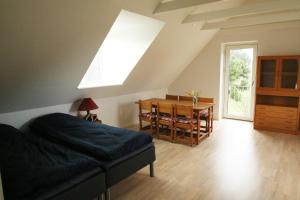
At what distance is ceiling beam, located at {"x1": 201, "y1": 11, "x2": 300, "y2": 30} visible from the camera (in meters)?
3.84

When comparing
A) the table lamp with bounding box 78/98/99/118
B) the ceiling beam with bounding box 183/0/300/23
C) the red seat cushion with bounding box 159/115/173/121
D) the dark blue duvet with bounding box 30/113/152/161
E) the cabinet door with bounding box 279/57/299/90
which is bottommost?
the red seat cushion with bounding box 159/115/173/121

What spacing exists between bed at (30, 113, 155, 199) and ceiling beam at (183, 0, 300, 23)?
2.22 m

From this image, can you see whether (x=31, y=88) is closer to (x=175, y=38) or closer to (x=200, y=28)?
(x=175, y=38)

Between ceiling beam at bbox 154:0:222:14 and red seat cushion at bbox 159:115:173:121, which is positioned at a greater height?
ceiling beam at bbox 154:0:222:14

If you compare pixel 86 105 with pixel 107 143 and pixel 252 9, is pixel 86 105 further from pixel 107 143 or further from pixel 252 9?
pixel 252 9

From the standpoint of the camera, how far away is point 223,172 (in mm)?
→ 2863

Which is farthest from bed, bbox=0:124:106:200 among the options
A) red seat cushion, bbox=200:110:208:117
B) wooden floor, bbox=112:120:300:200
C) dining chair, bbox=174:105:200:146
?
red seat cushion, bbox=200:110:208:117

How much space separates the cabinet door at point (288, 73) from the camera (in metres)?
4.32

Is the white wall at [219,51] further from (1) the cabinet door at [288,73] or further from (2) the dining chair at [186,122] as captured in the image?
(2) the dining chair at [186,122]

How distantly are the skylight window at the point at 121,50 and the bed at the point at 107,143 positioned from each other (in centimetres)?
88

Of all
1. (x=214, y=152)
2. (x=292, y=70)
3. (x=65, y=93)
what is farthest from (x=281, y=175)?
(x=65, y=93)

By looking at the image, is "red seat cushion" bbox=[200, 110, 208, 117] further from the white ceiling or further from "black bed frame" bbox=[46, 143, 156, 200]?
"black bed frame" bbox=[46, 143, 156, 200]

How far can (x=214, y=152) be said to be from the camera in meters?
3.53

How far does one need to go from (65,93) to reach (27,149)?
4.51ft
